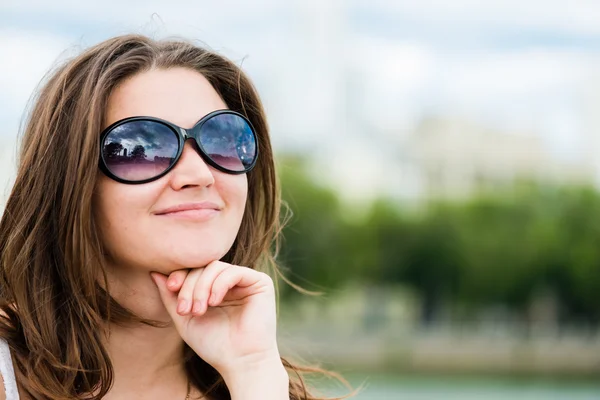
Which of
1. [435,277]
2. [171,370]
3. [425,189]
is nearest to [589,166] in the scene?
[425,189]

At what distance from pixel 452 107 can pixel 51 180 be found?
5890 cm

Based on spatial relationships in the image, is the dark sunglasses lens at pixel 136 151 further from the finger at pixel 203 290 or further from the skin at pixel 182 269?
the finger at pixel 203 290

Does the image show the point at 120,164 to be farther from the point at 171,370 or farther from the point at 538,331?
the point at 538,331

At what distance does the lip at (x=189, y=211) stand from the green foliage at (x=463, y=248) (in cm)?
3943

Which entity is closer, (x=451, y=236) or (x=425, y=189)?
(x=451, y=236)

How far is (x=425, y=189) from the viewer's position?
52906 millimetres

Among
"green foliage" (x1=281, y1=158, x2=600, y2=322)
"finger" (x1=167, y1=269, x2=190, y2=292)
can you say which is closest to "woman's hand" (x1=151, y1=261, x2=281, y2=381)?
"finger" (x1=167, y1=269, x2=190, y2=292)

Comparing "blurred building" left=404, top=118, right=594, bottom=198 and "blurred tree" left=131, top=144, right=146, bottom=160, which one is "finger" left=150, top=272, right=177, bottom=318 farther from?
"blurred building" left=404, top=118, right=594, bottom=198

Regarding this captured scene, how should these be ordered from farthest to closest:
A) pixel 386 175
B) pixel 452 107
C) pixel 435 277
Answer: pixel 452 107, pixel 386 175, pixel 435 277

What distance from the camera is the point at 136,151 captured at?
209 centimetres

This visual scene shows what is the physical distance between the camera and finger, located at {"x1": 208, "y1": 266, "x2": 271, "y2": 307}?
2.13 meters

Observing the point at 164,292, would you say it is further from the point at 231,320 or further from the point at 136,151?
the point at 136,151

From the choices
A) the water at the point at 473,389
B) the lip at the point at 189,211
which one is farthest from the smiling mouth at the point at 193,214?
the water at the point at 473,389

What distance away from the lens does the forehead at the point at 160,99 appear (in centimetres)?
213
